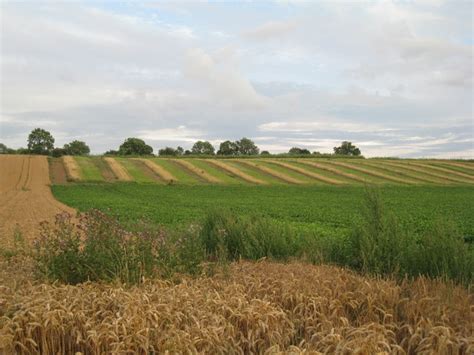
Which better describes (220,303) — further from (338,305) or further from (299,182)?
(299,182)

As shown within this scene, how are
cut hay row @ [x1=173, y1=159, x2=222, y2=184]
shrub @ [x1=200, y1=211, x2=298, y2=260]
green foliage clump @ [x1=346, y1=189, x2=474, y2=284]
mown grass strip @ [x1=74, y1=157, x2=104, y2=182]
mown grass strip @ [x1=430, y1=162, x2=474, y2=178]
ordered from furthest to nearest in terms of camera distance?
mown grass strip @ [x1=430, y1=162, x2=474, y2=178], cut hay row @ [x1=173, y1=159, x2=222, y2=184], mown grass strip @ [x1=74, y1=157, x2=104, y2=182], shrub @ [x1=200, y1=211, x2=298, y2=260], green foliage clump @ [x1=346, y1=189, x2=474, y2=284]

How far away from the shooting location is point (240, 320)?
16.5ft

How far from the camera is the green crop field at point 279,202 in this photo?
24.5 meters

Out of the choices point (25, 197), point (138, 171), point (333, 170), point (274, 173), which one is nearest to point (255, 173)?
point (274, 173)

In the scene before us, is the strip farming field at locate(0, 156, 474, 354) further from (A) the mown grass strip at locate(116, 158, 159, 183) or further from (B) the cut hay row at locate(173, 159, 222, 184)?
(A) the mown grass strip at locate(116, 158, 159, 183)

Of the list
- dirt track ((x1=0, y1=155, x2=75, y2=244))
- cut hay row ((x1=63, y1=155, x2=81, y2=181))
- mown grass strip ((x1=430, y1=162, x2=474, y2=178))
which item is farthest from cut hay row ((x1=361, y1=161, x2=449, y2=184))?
dirt track ((x1=0, y1=155, x2=75, y2=244))

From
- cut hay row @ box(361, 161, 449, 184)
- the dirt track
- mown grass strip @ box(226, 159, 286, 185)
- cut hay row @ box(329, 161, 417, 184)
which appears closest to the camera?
the dirt track

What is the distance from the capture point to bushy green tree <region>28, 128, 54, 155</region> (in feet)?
374

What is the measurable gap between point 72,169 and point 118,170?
5.74 metres

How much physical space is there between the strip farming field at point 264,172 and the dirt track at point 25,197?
3.67m

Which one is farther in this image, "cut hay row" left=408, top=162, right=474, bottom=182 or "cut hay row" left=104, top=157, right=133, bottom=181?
"cut hay row" left=408, top=162, right=474, bottom=182

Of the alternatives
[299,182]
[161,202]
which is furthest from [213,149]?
[161,202]

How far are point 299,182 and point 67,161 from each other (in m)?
33.3

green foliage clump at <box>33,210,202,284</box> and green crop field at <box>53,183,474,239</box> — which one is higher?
green foliage clump at <box>33,210,202,284</box>
